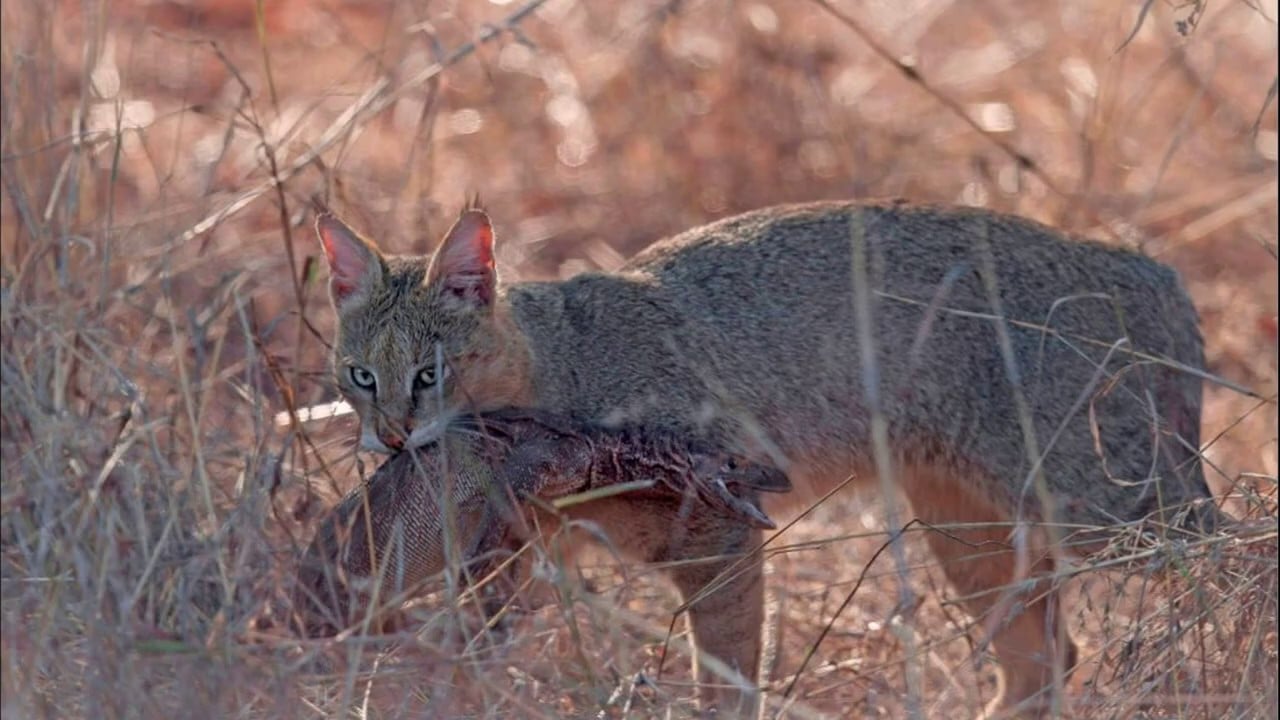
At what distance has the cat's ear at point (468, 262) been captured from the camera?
4.48 meters

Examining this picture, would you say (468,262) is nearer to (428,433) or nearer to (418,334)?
(418,334)

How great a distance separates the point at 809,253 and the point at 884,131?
135 inches

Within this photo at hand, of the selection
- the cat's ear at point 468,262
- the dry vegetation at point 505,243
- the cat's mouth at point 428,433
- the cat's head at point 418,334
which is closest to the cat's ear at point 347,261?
the cat's head at point 418,334

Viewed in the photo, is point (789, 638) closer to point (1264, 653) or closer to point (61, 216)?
point (1264, 653)

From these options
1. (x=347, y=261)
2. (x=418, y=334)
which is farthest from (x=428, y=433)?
(x=347, y=261)

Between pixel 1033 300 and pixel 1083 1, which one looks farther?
pixel 1083 1

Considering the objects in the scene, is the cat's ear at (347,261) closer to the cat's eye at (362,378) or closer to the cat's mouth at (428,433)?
the cat's eye at (362,378)

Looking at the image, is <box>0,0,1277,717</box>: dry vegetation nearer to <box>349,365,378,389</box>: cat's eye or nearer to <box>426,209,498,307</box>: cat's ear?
<box>349,365,378,389</box>: cat's eye

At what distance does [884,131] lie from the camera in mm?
8336

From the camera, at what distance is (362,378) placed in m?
4.55

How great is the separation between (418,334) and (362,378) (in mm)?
184

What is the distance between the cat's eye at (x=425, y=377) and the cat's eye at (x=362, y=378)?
0.11 metres

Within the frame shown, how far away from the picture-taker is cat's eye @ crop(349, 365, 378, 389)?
4.52 metres

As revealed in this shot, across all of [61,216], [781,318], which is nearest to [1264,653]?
[781,318]
